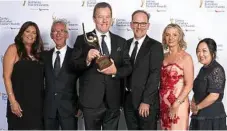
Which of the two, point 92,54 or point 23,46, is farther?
point 23,46

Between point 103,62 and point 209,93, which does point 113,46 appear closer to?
point 103,62

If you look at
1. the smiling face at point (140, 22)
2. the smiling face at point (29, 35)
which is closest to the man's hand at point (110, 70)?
the smiling face at point (140, 22)

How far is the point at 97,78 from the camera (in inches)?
96.1

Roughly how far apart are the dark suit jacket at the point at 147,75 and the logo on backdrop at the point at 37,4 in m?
1.35

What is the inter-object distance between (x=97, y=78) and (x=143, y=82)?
1.12ft

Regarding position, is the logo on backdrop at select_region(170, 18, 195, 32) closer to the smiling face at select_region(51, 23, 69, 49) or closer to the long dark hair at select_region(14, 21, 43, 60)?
the smiling face at select_region(51, 23, 69, 49)

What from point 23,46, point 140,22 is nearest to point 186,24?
point 140,22

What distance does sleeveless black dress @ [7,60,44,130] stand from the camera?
277 centimetres

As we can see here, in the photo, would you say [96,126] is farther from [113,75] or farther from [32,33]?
[32,33]

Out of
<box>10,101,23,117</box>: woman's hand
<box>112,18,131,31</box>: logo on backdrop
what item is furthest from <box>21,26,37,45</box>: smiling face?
<box>112,18,131,31</box>: logo on backdrop

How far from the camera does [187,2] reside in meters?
3.40

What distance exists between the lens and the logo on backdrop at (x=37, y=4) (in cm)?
351

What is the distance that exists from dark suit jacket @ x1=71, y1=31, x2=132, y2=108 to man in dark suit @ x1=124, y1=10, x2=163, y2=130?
4.7 inches

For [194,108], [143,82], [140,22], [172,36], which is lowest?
[194,108]
